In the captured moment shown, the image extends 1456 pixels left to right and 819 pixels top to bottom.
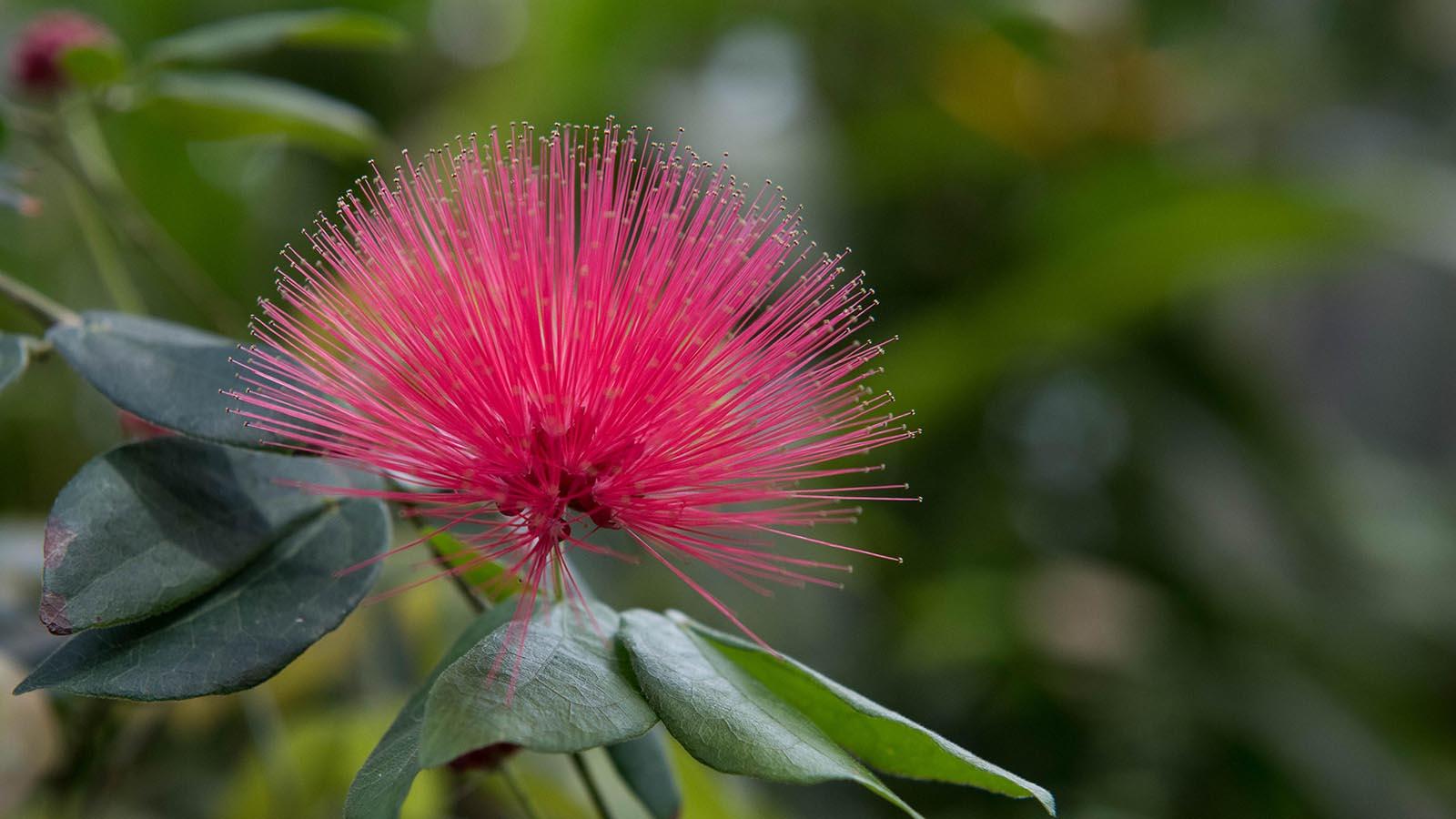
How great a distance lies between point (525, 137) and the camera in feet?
2.17

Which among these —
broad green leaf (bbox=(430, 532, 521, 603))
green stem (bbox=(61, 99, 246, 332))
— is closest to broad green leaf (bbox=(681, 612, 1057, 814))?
broad green leaf (bbox=(430, 532, 521, 603))

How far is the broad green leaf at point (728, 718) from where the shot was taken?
542 mm

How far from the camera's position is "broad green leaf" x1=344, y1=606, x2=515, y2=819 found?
1.76 ft

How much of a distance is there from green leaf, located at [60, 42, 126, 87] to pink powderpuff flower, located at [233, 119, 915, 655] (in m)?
0.46

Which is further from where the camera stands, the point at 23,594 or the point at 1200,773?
the point at 1200,773

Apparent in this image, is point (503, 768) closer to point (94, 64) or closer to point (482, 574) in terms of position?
point (482, 574)

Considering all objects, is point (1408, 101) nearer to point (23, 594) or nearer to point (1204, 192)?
point (1204, 192)

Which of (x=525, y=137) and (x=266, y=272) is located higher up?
(x=266, y=272)

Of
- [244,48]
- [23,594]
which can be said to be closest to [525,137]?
[244,48]

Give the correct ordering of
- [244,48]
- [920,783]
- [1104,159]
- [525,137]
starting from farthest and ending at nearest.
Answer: [1104,159]
[920,783]
[244,48]
[525,137]

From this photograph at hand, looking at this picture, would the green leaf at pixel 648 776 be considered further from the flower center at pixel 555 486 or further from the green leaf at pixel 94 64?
the green leaf at pixel 94 64

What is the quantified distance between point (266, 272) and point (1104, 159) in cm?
154

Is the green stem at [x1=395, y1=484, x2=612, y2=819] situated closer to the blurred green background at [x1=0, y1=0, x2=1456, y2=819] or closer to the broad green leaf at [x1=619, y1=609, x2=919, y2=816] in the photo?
the broad green leaf at [x1=619, y1=609, x2=919, y2=816]

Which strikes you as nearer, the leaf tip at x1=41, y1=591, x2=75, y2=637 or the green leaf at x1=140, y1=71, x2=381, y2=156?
the leaf tip at x1=41, y1=591, x2=75, y2=637
